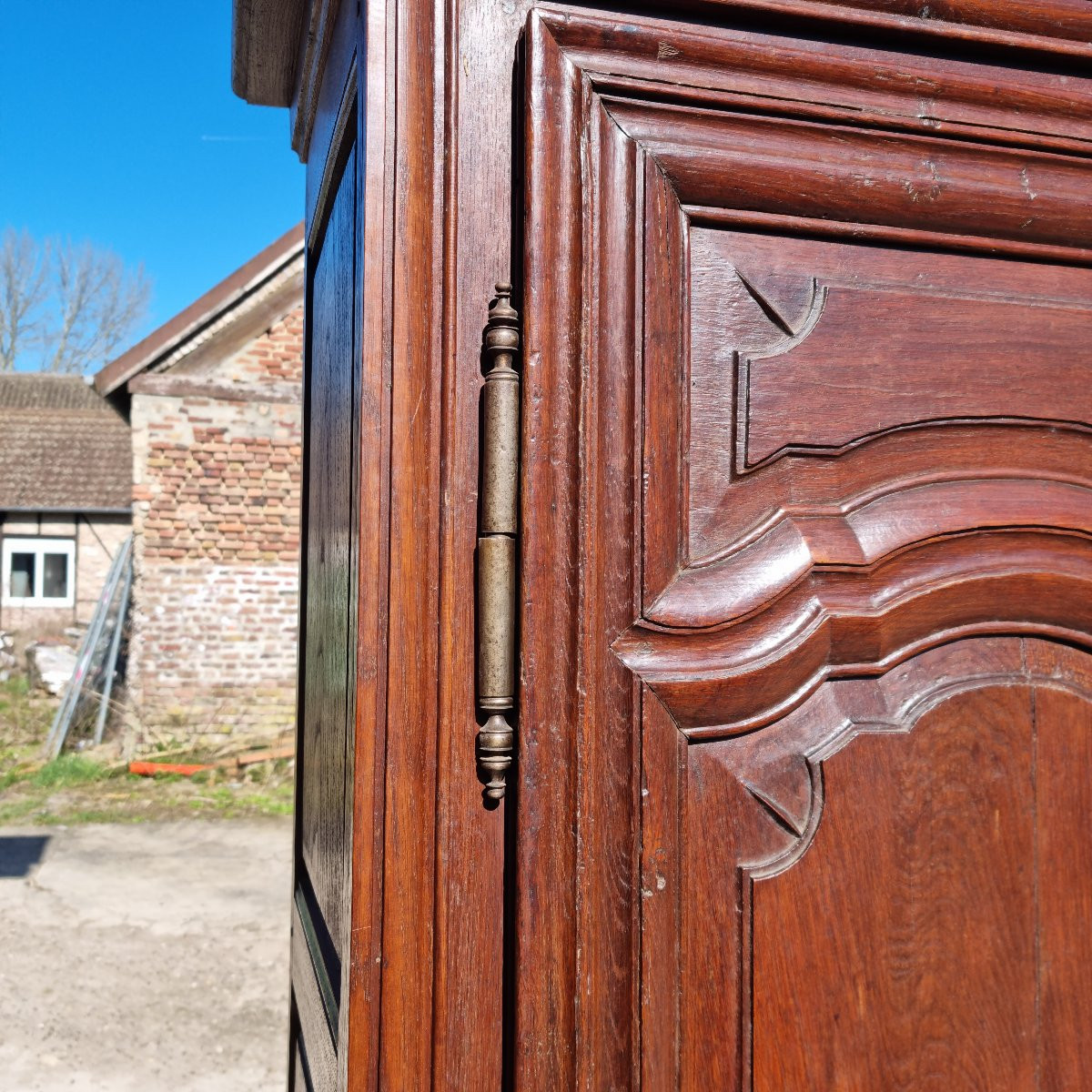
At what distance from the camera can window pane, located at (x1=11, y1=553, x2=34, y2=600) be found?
595 inches

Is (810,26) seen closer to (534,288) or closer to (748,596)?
(534,288)

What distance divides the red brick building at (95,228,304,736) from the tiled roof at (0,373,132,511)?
6.68m

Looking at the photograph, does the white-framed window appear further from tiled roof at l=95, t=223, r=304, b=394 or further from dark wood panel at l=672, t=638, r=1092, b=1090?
dark wood panel at l=672, t=638, r=1092, b=1090

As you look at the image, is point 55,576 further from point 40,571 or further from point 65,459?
point 65,459

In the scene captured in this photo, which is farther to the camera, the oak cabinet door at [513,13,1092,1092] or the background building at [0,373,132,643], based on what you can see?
the background building at [0,373,132,643]

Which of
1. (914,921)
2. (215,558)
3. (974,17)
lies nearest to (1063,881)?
(914,921)

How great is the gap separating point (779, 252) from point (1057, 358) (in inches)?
11.1

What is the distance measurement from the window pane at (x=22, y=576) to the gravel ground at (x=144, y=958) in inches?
379

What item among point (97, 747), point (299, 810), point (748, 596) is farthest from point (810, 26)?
point (97, 747)

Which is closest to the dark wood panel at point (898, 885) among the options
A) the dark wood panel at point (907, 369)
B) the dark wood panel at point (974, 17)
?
the dark wood panel at point (907, 369)

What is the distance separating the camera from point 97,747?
27.7ft

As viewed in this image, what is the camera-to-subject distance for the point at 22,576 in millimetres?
15258

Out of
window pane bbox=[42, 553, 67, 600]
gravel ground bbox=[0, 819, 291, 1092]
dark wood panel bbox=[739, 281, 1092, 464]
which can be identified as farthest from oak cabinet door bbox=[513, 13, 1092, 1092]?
window pane bbox=[42, 553, 67, 600]

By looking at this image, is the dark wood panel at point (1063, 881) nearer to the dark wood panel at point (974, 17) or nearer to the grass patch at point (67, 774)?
the dark wood panel at point (974, 17)
